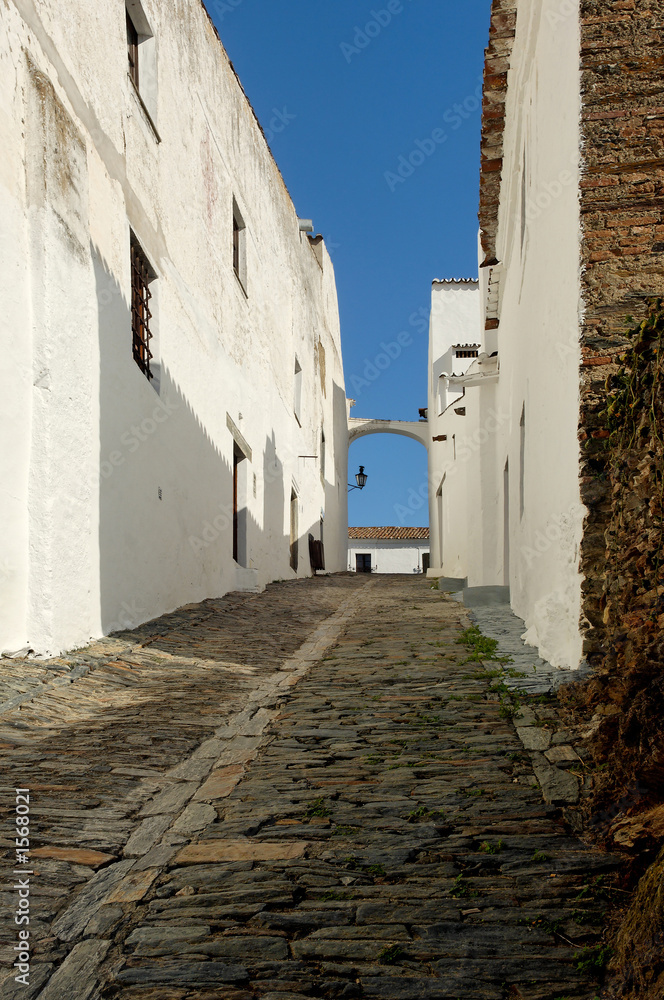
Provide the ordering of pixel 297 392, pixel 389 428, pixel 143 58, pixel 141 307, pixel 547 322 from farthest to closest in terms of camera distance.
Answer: pixel 389 428, pixel 297 392, pixel 143 58, pixel 141 307, pixel 547 322

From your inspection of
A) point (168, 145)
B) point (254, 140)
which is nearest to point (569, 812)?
point (168, 145)

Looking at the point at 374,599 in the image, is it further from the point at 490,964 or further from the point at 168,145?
the point at 490,964

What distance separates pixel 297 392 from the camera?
20000 mm

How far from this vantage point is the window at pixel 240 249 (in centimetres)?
1393

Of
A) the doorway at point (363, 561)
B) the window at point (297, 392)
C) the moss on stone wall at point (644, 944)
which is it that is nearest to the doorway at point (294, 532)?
the window at point (297, 392)

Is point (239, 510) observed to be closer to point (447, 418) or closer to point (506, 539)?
point (506, 539)

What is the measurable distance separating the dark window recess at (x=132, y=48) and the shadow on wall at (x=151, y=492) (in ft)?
9.59

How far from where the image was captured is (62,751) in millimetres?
4523

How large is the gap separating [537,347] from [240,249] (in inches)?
326

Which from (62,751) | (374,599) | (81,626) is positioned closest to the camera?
(62,751)

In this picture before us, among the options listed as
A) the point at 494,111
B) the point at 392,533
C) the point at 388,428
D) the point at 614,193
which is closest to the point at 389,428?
the point at 388,428

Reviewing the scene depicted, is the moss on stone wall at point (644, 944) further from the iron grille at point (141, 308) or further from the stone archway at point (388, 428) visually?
the stone archway at point (388, 428)

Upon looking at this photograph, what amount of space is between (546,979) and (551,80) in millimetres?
5825

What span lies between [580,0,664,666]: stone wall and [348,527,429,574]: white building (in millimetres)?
38442
